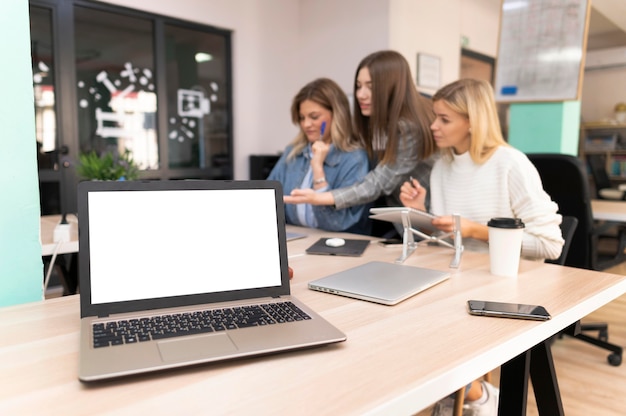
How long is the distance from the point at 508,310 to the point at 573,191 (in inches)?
57.3

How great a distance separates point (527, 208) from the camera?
1407 mm

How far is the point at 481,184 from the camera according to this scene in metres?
1.54

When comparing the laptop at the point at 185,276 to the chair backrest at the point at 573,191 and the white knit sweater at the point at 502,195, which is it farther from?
the chair backrest at the point at 573,191

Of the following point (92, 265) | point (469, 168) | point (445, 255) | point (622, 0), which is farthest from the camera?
point (622, 0)

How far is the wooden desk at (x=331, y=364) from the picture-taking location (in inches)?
21.9

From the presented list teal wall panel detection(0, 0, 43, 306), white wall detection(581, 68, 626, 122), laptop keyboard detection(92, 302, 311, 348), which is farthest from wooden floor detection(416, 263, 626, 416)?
white wall detection(581, 68, 626, 122)

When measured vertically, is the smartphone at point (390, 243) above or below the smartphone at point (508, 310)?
below

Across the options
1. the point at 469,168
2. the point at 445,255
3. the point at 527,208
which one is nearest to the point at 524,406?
the point at 445,255

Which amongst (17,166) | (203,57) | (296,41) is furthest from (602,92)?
(17,166)

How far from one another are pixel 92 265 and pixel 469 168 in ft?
3.96

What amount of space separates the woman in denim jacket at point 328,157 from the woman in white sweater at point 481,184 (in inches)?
15.1

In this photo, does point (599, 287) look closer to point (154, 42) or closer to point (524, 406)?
point (524, 406)

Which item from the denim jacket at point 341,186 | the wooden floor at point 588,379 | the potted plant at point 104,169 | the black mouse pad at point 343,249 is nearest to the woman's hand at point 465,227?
the black mouse pad at point 343,249

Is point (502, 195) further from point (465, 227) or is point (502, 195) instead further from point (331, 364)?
point (331, 364)
